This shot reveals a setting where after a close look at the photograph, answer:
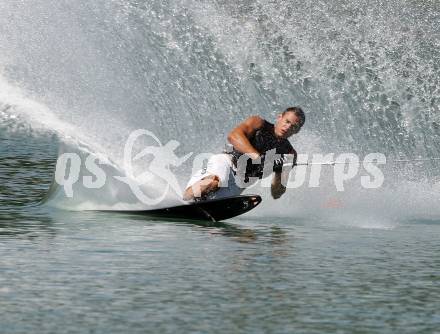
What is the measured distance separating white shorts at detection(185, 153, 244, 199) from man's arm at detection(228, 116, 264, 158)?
0.32 meters

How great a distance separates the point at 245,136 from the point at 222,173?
0.65 meters

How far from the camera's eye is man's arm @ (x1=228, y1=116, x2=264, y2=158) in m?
15.8

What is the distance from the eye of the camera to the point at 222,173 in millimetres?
16297

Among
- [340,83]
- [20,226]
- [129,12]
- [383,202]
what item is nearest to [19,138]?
[129,12]

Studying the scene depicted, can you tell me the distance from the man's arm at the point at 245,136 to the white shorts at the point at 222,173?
32 cm

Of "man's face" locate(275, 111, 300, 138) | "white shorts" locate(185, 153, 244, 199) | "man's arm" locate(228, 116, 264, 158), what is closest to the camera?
"man's arm" locate(228, 116, 264, 158)

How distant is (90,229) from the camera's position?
14.7 meters

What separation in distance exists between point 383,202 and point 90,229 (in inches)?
252

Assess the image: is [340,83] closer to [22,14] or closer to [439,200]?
[439,200]

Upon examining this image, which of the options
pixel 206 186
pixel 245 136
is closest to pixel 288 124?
pixel 245 136

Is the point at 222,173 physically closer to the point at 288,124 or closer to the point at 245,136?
the point at 245,136

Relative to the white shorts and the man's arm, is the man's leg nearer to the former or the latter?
the white shorts

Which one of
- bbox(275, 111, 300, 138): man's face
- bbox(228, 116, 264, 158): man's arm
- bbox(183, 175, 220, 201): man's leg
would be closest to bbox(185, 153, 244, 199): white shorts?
bbox(183, 175, 220, 201): man's leg

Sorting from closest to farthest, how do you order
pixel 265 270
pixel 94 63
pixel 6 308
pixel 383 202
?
pixel 6 308 < pixel 265 270 < pixel 383 202 < pixel 94 63
